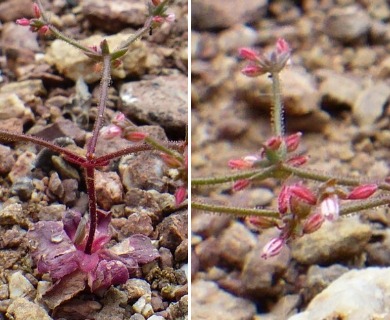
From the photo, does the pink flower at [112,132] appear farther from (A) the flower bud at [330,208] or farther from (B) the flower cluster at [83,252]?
(A) the flower bud at [330,208]

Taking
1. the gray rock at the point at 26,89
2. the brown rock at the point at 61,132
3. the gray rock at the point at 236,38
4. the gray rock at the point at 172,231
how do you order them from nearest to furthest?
the gray rock at the point at 172,231 → the brown rock at the point at 61,132 → the gray rock at the point at 26,89 → the gray rock at the point at 236,38

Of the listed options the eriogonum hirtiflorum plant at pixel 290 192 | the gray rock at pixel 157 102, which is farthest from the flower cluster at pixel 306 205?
the gray rock at pixel 157 102

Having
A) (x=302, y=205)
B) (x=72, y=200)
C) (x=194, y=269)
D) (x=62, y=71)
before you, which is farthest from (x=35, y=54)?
(x=302, y=205)

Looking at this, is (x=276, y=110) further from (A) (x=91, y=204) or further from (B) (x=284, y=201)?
(A) (x=91, y=204)

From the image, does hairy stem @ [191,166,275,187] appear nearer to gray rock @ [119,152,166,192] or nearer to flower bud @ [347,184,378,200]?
flower bud @ [347,184,378,200]

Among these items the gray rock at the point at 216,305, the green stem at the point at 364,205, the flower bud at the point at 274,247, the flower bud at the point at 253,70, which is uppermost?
the flower bud at the point at 253,70

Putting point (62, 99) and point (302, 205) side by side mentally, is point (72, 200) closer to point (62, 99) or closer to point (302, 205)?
point (62, 99)

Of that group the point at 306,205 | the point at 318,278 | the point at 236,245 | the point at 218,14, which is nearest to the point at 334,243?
the point at 318,278
